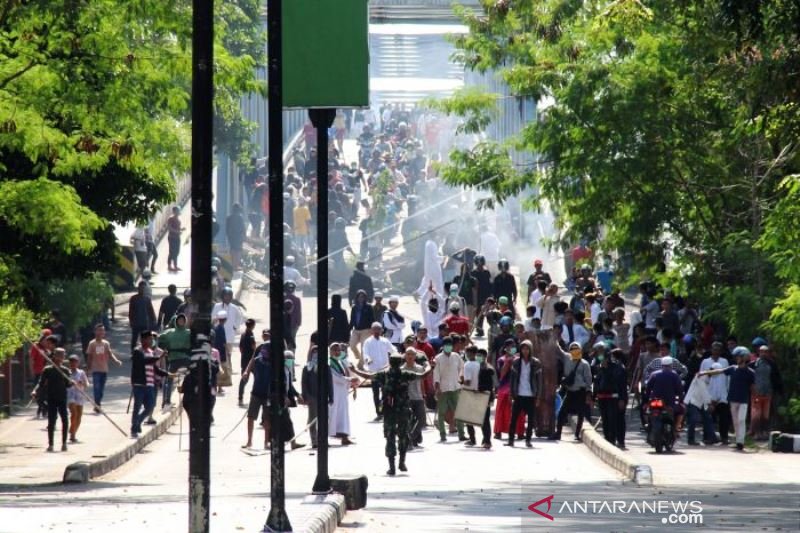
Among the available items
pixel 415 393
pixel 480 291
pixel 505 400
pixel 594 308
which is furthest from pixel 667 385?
pixel 480 291

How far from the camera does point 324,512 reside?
16.3 m

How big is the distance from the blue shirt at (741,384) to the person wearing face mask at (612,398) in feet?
5.25

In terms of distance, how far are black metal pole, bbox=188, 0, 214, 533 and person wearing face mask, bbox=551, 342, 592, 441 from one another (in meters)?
15.0

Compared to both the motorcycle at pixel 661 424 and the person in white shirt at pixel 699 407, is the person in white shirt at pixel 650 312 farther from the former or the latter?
the motorcycle at pixel 661 424

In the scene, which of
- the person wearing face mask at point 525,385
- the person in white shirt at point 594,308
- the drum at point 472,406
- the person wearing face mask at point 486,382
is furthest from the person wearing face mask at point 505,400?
the person in white shirt at point 594,308

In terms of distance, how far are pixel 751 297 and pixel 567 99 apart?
183 inches

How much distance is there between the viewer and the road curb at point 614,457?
2182cm

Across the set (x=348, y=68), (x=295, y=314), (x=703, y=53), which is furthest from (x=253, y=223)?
(x=348, y=68)

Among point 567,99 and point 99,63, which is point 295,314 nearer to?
point 567,99

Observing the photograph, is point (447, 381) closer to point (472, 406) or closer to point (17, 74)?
point (472, 406)

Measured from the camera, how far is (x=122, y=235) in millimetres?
45500

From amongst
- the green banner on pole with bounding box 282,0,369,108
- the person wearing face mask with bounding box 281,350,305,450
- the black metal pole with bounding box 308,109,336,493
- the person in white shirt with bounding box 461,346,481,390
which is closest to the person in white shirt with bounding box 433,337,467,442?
the person in white shirt with bounding box 461,346,481,390

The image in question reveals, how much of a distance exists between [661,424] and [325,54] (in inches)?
435

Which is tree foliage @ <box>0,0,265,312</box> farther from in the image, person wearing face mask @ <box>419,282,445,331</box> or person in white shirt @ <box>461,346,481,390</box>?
person wearing face mask @ <box>419,282,445,331</box>
